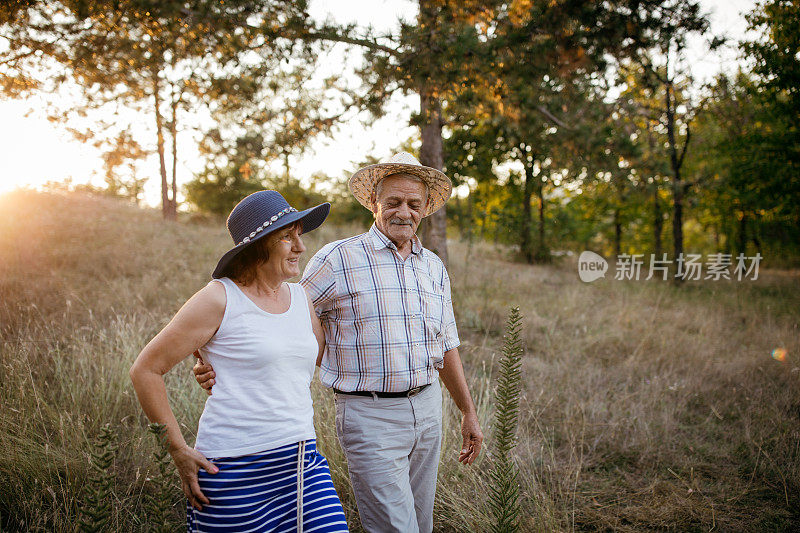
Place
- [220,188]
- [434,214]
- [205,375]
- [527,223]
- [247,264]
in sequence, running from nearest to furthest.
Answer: [205,375]
[247,264]
[434,214]
[527,223]
[220,188]

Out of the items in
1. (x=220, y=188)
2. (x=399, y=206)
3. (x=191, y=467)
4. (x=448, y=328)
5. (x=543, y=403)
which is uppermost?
(x=220, y=188)

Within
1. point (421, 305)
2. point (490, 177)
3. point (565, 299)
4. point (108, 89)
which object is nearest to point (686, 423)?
point (421, 305)

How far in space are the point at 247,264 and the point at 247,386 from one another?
477 mm

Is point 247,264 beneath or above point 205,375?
above

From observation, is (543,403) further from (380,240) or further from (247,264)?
(247,264)

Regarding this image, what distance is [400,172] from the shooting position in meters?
2.36

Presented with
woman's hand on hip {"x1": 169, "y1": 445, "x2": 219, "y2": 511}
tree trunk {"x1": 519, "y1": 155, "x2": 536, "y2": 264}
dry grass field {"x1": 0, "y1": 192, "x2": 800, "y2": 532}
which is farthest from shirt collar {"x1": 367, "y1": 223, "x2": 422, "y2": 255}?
tree trunk {"x1": 519, "y1": 155, "x2": 536, "y2": 264}

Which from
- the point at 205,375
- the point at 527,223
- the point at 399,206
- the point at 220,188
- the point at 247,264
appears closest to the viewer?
the point at 205,375

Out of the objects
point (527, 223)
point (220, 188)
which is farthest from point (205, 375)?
point (220, 188)

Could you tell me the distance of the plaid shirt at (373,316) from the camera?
6.75ft

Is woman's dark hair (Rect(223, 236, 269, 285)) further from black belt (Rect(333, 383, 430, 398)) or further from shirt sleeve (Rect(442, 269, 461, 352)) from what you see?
shirt sleeve (Rect(442, 269, 461, 352))

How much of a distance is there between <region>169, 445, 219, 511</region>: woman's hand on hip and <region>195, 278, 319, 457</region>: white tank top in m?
0.05

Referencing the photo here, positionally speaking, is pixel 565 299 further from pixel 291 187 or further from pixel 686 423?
pixel 291 187

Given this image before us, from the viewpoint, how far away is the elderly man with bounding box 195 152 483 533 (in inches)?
79.3
